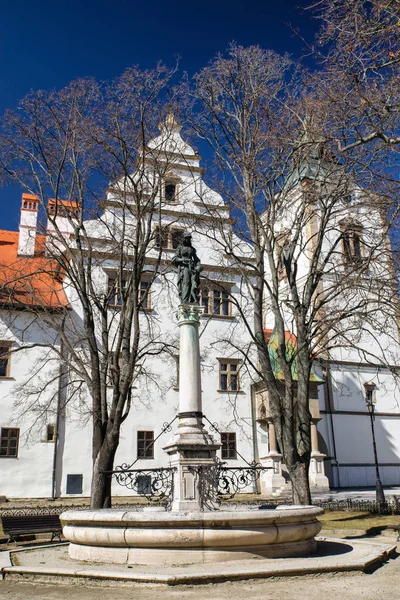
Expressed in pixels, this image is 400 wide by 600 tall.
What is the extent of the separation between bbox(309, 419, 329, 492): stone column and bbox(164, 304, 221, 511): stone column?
18.4 metres

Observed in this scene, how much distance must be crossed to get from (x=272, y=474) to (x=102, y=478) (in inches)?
553

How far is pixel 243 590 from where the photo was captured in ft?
23.1

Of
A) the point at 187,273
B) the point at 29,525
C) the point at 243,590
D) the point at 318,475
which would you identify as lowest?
the point at 243,590

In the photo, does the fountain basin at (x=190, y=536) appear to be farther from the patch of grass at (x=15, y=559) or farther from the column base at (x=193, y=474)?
the column base at (x=193, y=474)

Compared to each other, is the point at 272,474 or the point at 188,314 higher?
the point at 188,314

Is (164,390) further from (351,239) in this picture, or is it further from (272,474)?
(351,239)

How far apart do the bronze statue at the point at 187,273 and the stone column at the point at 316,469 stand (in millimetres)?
18456

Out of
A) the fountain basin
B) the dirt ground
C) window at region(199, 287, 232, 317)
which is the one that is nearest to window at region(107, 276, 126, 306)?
window at region(199, 287, 232, 317)

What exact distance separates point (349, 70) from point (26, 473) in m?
21.8

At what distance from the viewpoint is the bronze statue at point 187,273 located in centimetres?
1281

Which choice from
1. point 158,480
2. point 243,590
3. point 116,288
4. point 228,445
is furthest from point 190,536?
point 228,445

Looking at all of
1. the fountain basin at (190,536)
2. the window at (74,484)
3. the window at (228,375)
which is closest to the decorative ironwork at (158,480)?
the fountain basin at (190,536)

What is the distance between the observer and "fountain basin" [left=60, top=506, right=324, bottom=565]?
27.7ft

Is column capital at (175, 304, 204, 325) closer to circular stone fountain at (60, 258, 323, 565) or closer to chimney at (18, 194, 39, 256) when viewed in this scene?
circular stone fountain at (60, 258, 323, 565)
